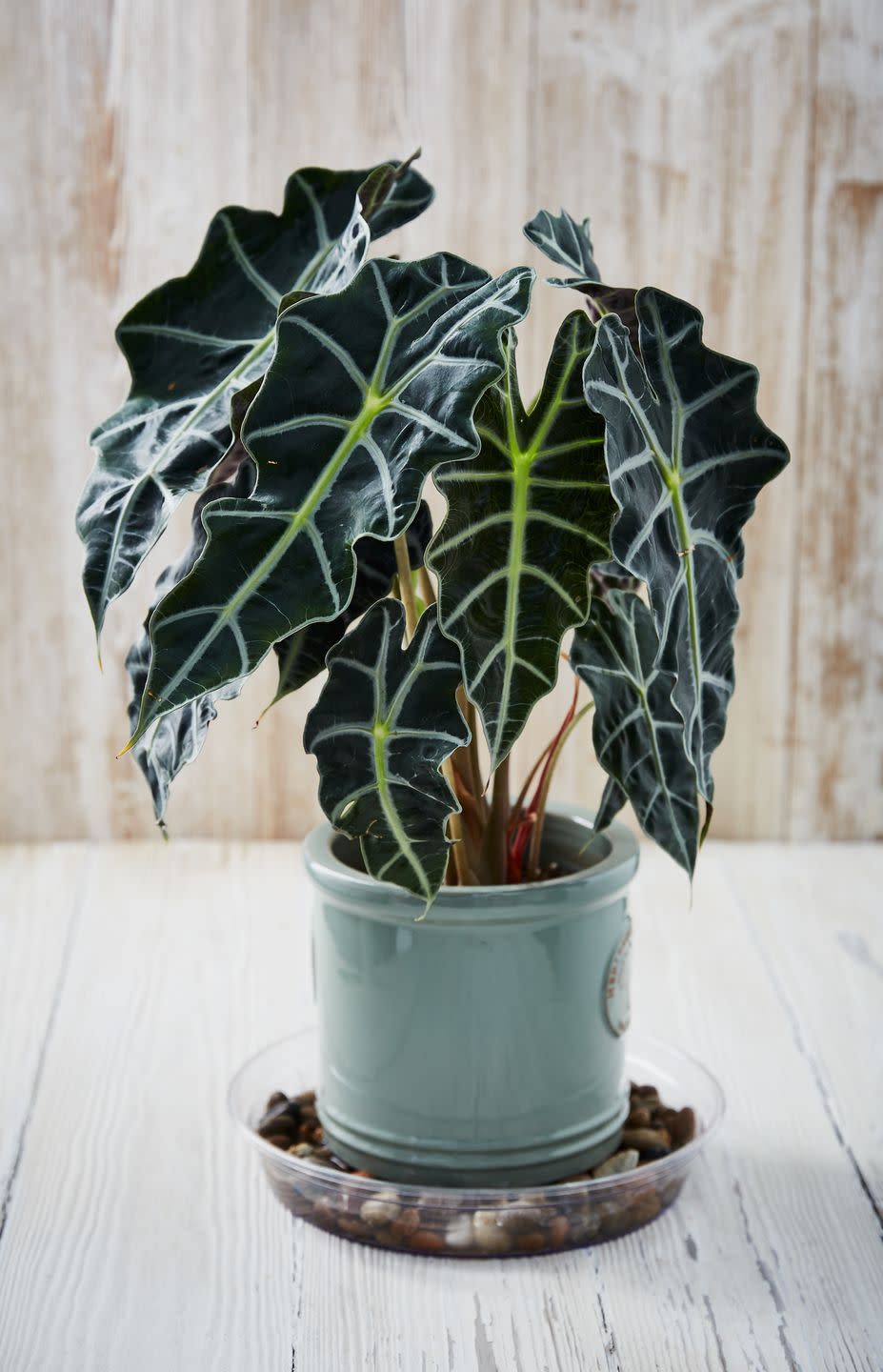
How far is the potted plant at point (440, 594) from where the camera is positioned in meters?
0.71

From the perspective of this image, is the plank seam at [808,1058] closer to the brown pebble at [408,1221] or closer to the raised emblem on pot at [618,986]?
the raised emblem on pot at [618,986]

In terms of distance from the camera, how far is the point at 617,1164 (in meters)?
0.99

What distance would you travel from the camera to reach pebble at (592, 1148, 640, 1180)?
982mm

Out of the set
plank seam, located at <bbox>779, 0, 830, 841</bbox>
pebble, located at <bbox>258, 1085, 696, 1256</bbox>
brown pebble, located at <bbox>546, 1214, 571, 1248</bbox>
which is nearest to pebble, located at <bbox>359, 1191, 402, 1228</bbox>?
pebble, located at <bbox>258, 1085, 696, 1256</bbox>

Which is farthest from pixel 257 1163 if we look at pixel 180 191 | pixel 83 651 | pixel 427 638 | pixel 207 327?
pixel 180 191

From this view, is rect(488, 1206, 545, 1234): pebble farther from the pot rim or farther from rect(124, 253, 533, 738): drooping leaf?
rect(124, 253, 533, 738): drooping leaf

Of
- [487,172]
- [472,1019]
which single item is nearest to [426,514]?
[472,1019]

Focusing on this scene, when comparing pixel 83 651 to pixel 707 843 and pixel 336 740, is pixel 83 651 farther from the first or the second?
pixel 336 740

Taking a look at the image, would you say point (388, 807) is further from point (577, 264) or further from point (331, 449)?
point (577, 264)

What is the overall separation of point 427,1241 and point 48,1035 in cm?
51

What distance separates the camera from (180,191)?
1714 millimetres

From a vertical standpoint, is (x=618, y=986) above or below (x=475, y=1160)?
above

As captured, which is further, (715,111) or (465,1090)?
(715,111)

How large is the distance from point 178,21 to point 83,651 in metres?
0.80
